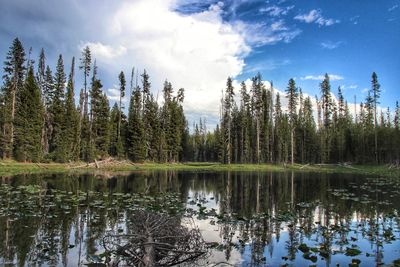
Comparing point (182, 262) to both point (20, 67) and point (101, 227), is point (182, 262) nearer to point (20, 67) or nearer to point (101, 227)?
point (101, 227)

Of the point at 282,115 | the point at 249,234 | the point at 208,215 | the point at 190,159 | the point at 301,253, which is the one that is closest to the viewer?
the point at 301,253

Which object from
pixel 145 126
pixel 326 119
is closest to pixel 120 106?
pixel 145 126

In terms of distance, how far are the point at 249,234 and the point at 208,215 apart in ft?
15.4

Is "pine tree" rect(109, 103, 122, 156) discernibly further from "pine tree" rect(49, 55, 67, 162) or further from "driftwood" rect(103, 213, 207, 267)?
"driftwood" rect(103, 213, 207, 267)

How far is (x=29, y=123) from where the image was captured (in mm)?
51375

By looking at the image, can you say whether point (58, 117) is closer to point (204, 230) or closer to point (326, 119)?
point (204, 230)

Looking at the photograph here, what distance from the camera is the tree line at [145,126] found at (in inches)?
2080

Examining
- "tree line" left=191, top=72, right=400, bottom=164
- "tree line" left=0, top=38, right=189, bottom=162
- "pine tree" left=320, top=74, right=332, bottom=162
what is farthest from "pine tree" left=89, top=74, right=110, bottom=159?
"pine tree" left=320, top=74, right=332, bottom=162

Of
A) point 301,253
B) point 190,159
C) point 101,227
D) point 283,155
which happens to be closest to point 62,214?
point 101,227

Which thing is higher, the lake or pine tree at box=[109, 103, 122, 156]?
pine tree at box=[109, 103, 122, 156]

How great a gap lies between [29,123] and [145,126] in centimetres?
2629

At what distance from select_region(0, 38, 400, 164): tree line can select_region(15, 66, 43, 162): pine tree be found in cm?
14

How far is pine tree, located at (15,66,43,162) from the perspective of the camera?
49.4 metres

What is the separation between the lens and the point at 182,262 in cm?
981
